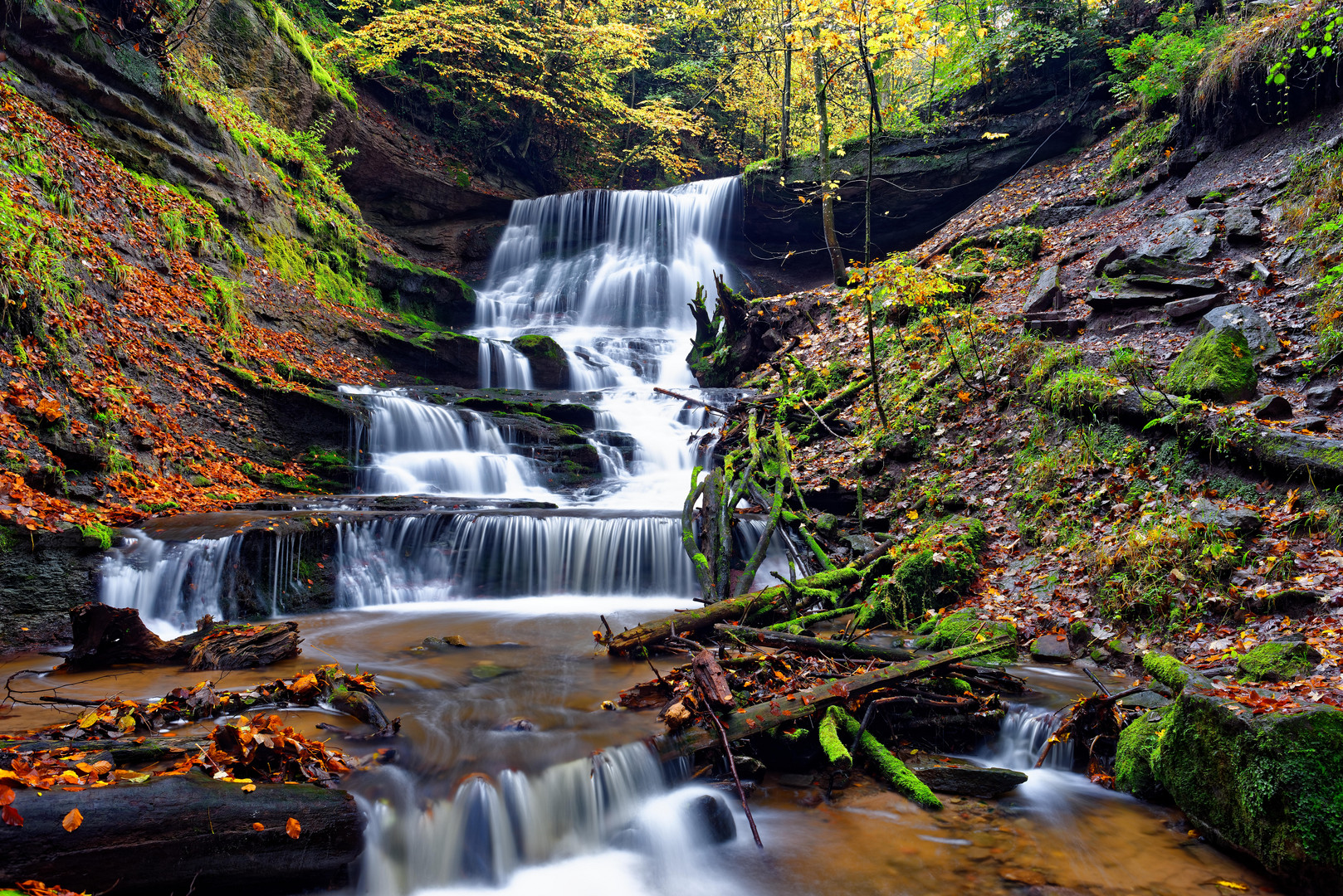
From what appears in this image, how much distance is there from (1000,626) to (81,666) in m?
6.73

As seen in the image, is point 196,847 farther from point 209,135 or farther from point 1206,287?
point 209,135

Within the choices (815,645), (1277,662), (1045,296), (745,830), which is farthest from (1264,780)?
(1045,296)

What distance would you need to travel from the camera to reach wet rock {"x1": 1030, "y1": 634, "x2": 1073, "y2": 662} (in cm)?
492

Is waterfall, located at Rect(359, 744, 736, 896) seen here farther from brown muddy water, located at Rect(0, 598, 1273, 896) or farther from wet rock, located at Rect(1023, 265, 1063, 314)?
wet rock, located at Rect(1023, 265, 1063, 314)

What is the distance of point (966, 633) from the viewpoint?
5055 mm

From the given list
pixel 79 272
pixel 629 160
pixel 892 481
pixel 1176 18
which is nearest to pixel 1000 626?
pixel 892 481

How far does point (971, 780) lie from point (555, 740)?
236 cm

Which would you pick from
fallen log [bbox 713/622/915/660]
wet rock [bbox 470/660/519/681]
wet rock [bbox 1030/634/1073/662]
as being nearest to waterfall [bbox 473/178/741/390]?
wet rock [bbox 470/660/519/681]

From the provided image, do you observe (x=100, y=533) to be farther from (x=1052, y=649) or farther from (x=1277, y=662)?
(x=1277, y=662)

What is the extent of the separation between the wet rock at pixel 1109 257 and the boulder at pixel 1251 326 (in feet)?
6.79

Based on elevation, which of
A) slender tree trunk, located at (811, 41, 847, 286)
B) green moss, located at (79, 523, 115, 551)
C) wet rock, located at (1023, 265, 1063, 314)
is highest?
slender tree trunk, located at (811, 41, 847, 286)

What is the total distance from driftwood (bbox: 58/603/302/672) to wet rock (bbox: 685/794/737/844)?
3.44 metres

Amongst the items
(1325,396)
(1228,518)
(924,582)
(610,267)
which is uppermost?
(610,267)

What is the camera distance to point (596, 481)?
38.6 feet
